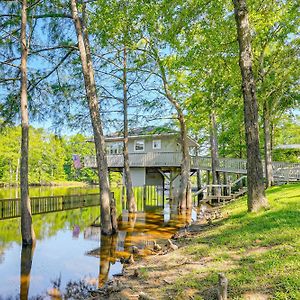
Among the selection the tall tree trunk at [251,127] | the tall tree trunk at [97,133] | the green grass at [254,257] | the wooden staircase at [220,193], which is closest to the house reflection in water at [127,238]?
the tall tree trunk at [97,133]

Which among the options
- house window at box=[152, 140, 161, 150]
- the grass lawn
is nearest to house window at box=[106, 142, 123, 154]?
house window at box=[152, 140, 161, 150]

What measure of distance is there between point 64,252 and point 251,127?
686 centimetres

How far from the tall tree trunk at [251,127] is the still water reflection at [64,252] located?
3534 mm

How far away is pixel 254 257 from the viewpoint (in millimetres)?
5105

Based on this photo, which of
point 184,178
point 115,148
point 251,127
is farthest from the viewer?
point 115,148

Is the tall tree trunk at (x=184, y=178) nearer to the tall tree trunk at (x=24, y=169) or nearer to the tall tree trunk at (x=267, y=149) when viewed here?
the tall tree trunk at (x=267, y=149)

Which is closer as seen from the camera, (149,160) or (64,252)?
(64,252)

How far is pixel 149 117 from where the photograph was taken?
18.9m

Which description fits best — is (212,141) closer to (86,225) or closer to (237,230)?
(86,225)

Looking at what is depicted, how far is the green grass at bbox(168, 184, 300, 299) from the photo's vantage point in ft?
13.2

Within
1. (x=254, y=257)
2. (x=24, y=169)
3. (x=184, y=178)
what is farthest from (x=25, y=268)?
(x=184, y=178)

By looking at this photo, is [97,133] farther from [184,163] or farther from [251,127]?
[184,163]

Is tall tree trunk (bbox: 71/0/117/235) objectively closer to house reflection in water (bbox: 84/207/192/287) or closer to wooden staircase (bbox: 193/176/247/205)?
house reflection in water (bbox: 84/207/192/287)

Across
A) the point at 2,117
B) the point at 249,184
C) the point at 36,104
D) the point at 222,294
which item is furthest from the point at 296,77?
the point at 222,294
